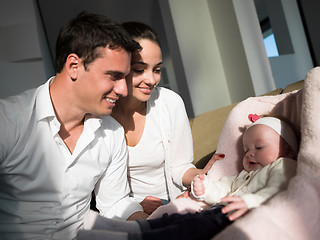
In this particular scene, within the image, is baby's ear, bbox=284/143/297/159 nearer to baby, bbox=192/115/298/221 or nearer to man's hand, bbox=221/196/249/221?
baby, bbox=192/115/298/221

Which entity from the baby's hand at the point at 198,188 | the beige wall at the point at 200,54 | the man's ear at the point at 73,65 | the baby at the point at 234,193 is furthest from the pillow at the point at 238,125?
the beige wall at the point at 200,54

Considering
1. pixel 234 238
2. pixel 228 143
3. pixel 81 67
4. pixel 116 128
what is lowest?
pixel 234 238

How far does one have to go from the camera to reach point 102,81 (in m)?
1.06

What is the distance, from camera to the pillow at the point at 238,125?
111 centimetres

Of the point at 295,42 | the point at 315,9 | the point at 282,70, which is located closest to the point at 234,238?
the point at 315,9

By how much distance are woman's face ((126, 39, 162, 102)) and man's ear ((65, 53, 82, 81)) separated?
253mm

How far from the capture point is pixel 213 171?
1130mm

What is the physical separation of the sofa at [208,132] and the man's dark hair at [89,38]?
78cm

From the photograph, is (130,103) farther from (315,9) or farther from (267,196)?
(315,9)

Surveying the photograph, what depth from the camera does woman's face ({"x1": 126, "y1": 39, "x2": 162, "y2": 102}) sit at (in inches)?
47.8

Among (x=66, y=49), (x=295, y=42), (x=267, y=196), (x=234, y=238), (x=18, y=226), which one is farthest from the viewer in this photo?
→ (x=295, y=42)

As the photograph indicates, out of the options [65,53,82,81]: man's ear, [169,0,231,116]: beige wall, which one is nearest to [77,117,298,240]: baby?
[65,53,82,81]: man's ear

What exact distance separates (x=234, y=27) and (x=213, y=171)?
208cm

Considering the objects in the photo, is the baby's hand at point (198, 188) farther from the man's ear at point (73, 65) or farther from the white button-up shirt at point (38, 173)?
the man's ear at point (73, 65)
